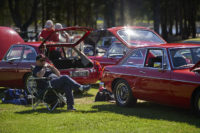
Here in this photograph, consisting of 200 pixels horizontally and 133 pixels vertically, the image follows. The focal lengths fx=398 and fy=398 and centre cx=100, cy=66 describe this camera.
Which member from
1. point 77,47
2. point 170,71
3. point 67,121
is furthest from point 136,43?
point 67,121

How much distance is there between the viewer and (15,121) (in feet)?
26.0

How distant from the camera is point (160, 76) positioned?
8.28 meters

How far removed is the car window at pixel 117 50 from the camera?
13730mm

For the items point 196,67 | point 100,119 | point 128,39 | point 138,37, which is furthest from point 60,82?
point 138,37

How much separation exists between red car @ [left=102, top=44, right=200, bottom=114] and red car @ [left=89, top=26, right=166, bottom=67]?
2438 millimetres

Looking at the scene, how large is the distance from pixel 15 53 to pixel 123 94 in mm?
4805

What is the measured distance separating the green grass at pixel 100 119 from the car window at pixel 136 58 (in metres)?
1.04

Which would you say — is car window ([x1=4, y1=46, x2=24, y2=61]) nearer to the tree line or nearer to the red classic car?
the red classic car

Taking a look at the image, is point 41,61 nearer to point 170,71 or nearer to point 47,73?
point 47,73

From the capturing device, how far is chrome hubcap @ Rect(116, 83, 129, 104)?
9402 mm

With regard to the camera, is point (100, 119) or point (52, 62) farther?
point (52, 62)

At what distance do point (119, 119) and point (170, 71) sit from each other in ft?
4.77

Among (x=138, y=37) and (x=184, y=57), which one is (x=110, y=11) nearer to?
(x=138, y=37)

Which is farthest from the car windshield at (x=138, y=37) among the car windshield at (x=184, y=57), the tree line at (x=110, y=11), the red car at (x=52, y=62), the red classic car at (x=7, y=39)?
the tree line at (x=110, y=11)
